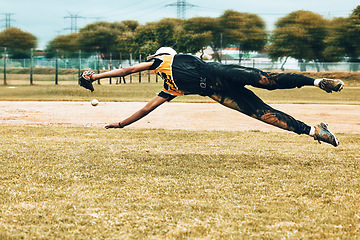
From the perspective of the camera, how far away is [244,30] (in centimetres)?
8481

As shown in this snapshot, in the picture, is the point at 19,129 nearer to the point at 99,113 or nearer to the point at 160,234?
the point at 99,113

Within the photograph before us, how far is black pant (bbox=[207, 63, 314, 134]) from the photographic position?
5805 mm

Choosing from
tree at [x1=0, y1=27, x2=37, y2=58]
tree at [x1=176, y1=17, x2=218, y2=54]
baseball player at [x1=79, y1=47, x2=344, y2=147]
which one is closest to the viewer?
baseball player at [x1=79, y1=47, x2=344, y2=147]

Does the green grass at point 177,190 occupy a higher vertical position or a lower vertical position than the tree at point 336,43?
lower

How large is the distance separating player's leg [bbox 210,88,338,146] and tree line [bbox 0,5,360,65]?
5052cm

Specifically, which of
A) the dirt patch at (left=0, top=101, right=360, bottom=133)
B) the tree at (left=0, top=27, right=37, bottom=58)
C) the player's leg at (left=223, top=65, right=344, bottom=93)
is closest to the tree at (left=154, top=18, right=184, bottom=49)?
the tree at (left=0, top=27, right=37, bottom=58)

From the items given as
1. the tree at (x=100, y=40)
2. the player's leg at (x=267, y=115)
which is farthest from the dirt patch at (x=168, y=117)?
the tree at (x=100, y=40)

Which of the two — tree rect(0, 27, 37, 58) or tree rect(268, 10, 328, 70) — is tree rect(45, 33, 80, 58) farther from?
tree rect(268, 10, 328, 70)

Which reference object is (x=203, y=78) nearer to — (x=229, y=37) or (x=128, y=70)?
(x=128, y=70)

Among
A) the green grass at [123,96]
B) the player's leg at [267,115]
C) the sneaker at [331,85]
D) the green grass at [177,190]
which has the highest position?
the sneaker at [331,85]

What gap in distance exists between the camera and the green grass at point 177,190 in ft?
12.6

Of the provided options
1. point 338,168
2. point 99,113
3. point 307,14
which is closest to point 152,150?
point 338,168

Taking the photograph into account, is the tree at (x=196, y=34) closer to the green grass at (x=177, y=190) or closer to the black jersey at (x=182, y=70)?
the green grass at (x=177, y=190)

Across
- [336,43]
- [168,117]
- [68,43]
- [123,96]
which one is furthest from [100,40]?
[168,117]
